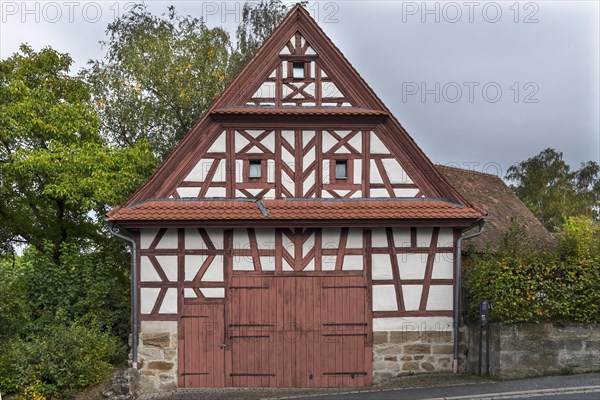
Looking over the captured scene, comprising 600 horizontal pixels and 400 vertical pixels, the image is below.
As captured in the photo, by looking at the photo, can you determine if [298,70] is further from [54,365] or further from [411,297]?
[54,365]

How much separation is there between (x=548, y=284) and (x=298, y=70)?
695 cm

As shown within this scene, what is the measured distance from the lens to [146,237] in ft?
46.8

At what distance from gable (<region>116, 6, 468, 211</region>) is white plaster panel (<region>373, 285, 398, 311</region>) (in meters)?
2.00

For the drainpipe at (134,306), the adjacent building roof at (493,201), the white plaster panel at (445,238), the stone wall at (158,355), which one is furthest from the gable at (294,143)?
the adjacent building roof at (493,201)

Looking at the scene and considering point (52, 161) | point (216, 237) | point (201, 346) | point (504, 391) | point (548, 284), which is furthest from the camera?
point (52, 161)

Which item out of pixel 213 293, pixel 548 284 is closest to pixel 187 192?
pixel 213 293

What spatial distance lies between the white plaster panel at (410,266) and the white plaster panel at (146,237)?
5288mm

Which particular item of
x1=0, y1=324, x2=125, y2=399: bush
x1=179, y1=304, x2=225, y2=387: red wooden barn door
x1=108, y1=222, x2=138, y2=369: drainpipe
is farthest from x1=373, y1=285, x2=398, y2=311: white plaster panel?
x1=0, y1=324, x2=125, y2=399: bush

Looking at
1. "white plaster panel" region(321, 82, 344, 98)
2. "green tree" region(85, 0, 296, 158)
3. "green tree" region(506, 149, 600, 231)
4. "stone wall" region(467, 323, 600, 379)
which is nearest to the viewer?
"stone wall" region(467, 323, 600, 379)

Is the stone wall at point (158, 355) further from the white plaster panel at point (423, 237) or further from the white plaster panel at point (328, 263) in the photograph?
the white plaster panel at point (423, 237)

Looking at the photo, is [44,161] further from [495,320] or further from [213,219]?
[495,320]

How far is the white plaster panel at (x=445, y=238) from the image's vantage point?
14.5 metres

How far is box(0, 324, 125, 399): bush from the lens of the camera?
45.3 feet

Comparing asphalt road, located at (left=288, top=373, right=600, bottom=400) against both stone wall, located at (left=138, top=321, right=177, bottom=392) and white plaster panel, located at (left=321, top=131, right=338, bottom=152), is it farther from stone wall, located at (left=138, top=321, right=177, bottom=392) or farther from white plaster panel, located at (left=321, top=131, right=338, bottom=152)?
white plaster panel, located at (left=321, top=131, right=338, bottom=152)
